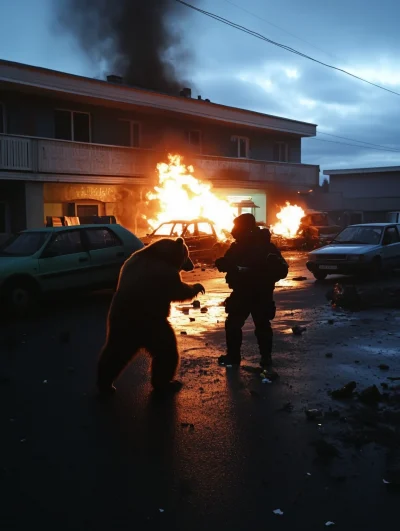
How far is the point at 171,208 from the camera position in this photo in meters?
26.1

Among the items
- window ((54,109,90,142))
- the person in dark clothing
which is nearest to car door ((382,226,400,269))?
the person in dark clothing

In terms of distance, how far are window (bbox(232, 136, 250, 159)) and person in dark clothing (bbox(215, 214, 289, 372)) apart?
26460mm

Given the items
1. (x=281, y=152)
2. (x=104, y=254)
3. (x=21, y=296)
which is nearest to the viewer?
(x=21, y=296)

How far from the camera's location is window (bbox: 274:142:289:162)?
3583 centimetres

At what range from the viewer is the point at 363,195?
159 ft

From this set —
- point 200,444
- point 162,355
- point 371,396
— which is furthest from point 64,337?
point 371,396

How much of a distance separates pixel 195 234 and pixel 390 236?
642 centimetres

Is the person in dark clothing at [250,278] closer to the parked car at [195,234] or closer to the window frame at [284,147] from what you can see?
the parked car at [195,234]

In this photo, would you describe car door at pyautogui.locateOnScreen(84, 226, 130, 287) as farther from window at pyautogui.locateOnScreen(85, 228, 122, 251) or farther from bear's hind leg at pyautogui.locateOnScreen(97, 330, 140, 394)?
bear's hind leg at pyautogui.locateOnScreen(97, 330, 140, 394)

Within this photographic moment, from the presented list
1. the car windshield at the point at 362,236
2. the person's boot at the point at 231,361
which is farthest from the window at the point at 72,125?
the person's boot at the point at 231,361

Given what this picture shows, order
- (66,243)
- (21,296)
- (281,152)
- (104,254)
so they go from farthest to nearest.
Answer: (281,152) → (104,254) → (66,243) → (21,296)

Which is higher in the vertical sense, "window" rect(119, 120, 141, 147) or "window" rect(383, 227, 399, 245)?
"window" rect(119, 120, 141, 147)

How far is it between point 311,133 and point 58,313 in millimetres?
28235

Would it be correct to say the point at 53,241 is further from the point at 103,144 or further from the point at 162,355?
the point at 103,144
